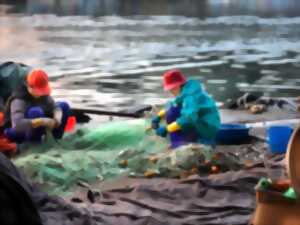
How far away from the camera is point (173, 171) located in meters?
3.28

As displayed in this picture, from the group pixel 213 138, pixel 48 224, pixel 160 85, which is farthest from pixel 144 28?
pixel 48 224

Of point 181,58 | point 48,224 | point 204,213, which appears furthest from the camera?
point 181,58

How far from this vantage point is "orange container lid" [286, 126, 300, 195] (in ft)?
6.66

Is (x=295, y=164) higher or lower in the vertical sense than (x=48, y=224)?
higher

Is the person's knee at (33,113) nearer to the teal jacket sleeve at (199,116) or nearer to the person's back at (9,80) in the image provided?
the person's back at (9,80)

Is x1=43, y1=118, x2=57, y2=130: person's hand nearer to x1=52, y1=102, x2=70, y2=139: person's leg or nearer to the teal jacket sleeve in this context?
x1=52, y1=102, x2=70, y2=139: person's leg

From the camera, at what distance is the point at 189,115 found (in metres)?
3.60

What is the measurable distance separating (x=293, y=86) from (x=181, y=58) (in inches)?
77.6

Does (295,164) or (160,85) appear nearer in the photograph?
(295,164)

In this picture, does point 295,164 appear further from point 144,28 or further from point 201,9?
point 201,9

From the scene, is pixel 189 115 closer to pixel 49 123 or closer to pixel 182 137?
pixel 182 137

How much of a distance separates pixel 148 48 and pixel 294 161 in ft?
23.0

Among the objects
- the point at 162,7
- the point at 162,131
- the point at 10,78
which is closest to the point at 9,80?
the point at 10,78

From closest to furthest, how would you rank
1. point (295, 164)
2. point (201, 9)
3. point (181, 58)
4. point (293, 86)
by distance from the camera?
point (295, 164) → point (293, 86) → point (181, 58) → point (201, 9)
